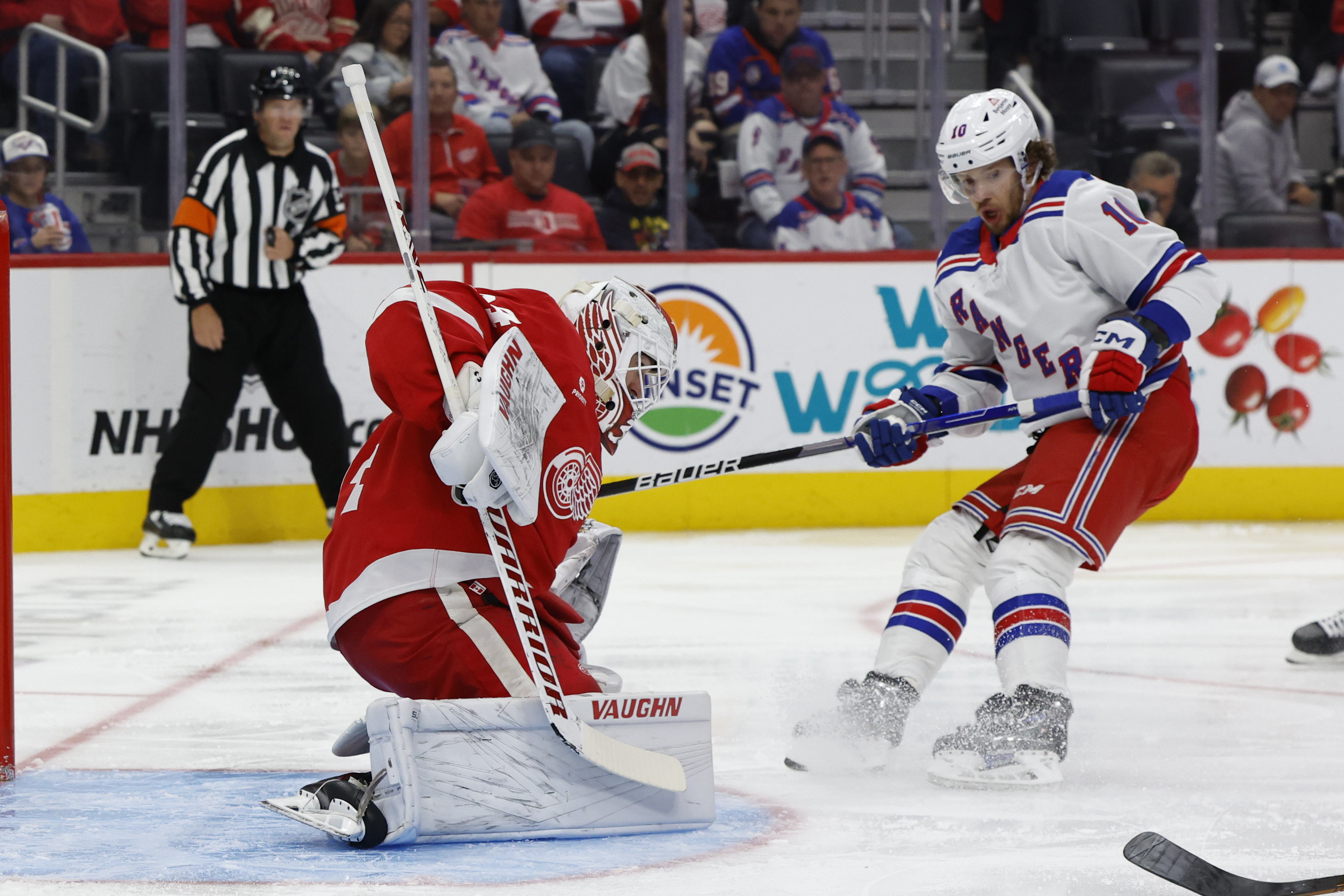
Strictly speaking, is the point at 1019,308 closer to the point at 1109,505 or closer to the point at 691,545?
the point at 1109,505

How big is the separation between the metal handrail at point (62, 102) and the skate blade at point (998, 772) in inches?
147

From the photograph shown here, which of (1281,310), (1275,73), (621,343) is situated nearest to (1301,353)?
(1281,310)

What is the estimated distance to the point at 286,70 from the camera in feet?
16.7

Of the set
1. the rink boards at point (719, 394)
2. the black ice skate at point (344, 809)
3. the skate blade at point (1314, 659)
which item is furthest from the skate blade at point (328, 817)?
the rink boards at point (719, 394)

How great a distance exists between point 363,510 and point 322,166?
3.23m

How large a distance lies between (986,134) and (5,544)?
158 cm

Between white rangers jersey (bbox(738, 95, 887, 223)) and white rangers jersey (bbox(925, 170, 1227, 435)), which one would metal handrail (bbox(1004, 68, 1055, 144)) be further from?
white rangers jersey (bbox(925, 170, 1227, 435))

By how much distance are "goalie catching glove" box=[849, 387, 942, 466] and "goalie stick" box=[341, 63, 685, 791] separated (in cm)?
83

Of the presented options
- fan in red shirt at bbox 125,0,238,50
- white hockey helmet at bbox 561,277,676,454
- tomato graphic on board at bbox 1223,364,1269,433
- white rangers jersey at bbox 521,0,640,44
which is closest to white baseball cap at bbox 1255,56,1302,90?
tomato graphic on board at bbox 1223,364,1269,433

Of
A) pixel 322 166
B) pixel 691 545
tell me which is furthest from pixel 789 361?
pixel 322 166

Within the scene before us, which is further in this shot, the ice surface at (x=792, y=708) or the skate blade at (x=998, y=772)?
the skate blade at (x=998, y=772)

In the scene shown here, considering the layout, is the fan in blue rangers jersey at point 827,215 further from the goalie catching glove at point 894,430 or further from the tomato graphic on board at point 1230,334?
the goalie catching glove at point 894,430

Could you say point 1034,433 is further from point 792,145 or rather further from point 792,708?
point 792,145

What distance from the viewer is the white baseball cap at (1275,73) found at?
6.00 m
